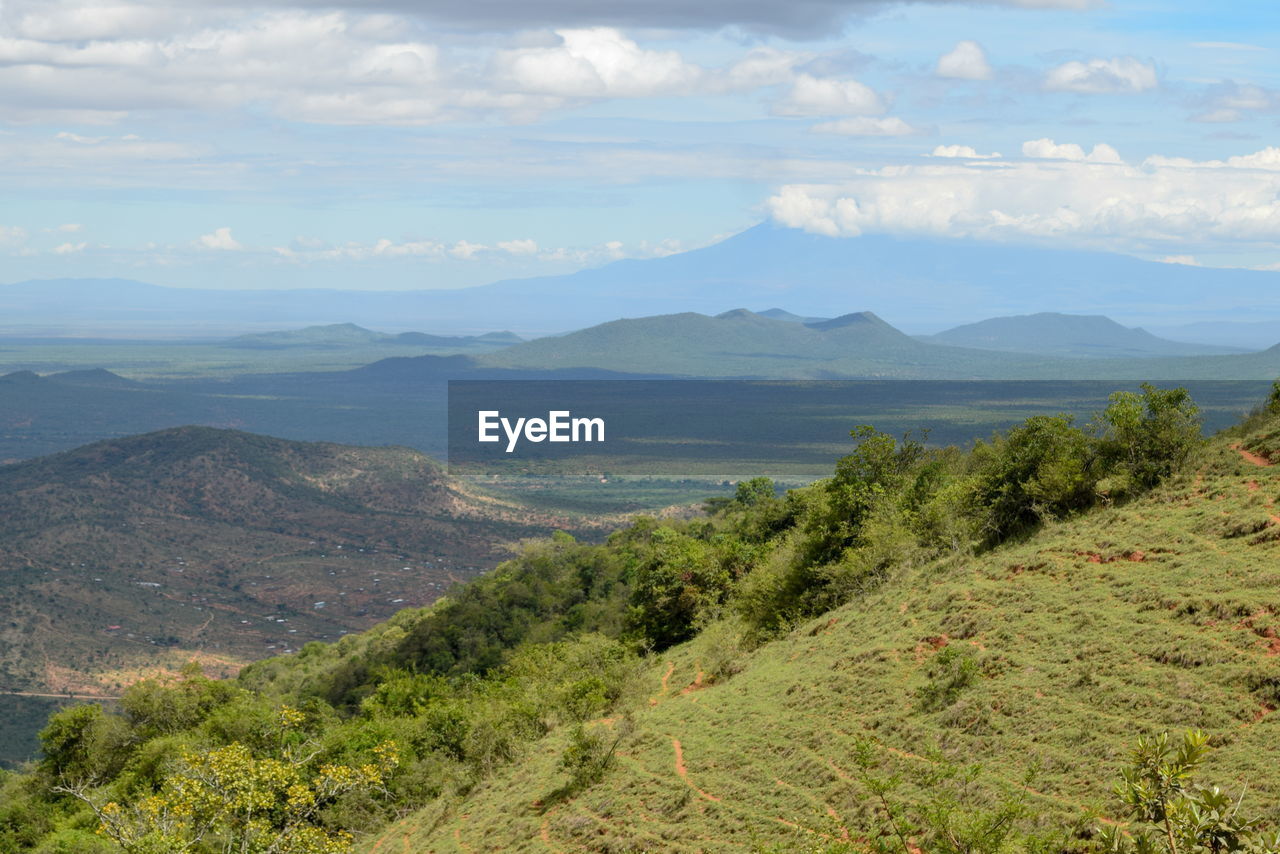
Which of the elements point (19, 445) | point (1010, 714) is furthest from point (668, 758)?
point (19, 445)

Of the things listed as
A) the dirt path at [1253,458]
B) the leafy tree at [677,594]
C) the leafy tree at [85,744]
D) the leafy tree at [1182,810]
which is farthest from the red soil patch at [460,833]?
the leafy tree at [85,744]

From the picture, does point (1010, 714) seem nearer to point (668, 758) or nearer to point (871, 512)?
point (668, 758)

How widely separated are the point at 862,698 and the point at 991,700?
3130 mm

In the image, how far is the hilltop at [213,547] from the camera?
8781 centimetres

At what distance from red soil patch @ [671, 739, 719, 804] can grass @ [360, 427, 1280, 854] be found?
0.15 feet

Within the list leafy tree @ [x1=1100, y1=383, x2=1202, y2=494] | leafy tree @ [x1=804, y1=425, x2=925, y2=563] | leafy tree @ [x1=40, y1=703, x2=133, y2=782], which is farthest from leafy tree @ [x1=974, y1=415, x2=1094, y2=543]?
leafy tree @ [x1=40, y1=703, x2=133, y2=782]

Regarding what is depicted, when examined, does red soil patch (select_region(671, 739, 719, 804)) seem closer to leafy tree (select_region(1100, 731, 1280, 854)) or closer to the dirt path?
leafy tree (select_region(1100, 731, 1280, 854))

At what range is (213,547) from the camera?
120 meters

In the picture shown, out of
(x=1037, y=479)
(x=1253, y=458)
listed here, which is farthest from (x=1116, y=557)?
(x=1037, y=479)

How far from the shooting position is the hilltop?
3457 inches

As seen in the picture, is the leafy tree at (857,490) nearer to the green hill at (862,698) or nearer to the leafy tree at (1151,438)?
the green hill at (862,698)

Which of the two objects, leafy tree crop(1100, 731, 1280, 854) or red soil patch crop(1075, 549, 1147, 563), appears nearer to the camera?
leafy tree crop(1100, 731, 1280, 854)

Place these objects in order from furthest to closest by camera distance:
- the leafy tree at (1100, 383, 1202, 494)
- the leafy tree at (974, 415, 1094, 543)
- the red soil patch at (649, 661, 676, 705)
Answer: the red soil patch at (649, 661, 676, 705), the leafy tree at (974, 415, 1094, 543), the leafy tree at (1100, 383, 1202, 494)

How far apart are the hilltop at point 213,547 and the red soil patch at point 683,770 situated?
63075 millimetres
